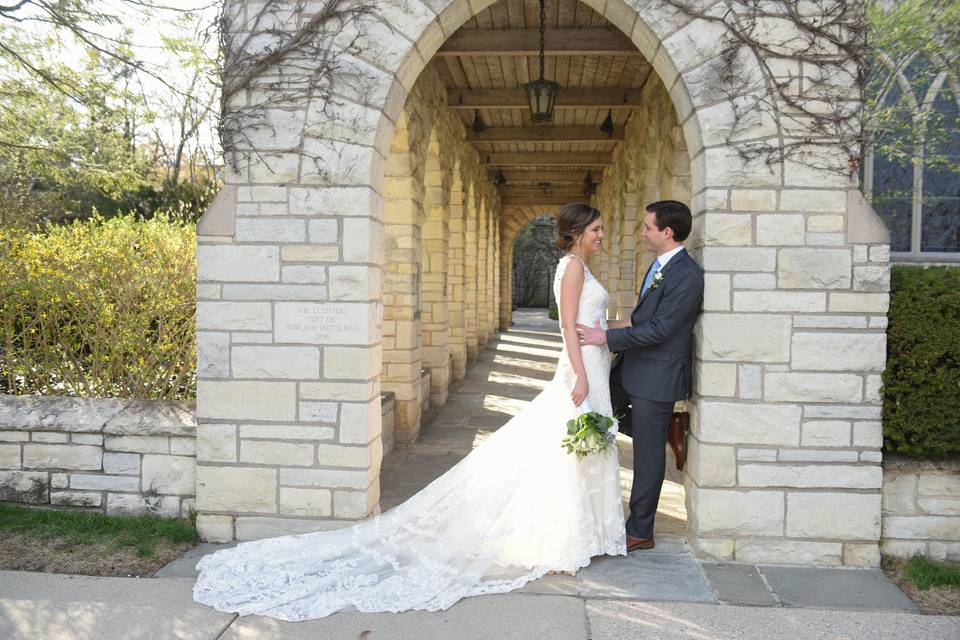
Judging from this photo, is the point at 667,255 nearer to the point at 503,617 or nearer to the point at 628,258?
the point at 503,617

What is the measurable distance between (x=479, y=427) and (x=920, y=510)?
3.90m

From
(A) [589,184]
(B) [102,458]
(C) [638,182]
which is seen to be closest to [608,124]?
(C) [638,182]

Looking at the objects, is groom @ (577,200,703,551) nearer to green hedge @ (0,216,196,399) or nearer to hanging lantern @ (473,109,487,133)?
green hedge @ (0,216,196,399)

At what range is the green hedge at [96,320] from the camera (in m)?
4.63

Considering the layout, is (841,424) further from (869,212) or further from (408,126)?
(408,126)

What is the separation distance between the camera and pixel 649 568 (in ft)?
10.7

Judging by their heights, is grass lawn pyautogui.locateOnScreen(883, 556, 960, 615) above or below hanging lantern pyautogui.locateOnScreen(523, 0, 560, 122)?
below

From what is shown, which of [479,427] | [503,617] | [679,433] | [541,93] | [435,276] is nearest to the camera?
[503,617]

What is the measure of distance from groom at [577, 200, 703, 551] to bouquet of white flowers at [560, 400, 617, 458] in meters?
0.26

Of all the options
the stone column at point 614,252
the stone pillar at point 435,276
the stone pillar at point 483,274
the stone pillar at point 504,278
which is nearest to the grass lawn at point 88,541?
the stone pillar at point 435,276

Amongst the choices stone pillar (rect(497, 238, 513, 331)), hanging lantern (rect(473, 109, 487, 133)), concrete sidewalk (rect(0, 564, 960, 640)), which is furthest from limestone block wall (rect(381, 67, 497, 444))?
stone pillar (rect(497, 238, 513, 331))

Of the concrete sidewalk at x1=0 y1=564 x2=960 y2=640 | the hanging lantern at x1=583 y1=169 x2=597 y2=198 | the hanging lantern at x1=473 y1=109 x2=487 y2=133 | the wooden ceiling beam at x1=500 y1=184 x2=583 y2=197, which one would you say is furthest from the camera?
the wooden ceiling beam at x1=500 y1=184 x2=583 y2=197

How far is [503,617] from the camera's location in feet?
9.04

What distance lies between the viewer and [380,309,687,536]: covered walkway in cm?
449
